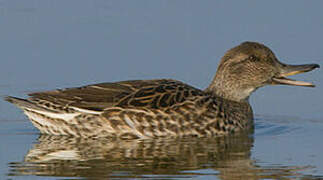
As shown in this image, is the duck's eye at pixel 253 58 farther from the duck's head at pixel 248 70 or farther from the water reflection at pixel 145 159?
the water reflection at pixel 145 159

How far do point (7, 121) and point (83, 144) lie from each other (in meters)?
1.72

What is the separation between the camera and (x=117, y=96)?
39.9 ft

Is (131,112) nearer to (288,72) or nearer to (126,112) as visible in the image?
(126,112)

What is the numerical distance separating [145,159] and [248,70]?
3349 mm

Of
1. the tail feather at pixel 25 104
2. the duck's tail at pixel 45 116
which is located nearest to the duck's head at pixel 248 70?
the duck's tail at pixel 45 116

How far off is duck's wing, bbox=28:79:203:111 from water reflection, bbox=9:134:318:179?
0.51m

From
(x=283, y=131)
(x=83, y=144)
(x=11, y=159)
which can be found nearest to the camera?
(x=11, y=159)

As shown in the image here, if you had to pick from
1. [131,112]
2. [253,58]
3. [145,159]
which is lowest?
[145,159]

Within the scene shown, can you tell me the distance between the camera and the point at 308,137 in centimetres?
1195

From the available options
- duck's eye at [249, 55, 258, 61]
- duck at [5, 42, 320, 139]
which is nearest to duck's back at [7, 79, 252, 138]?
duck at [5, 42, 320, 139]

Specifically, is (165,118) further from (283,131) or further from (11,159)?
(11,159)

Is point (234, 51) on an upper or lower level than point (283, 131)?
upper

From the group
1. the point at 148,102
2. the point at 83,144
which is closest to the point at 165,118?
the point at 148,102

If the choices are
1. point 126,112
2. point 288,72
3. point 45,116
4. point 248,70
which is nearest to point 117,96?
point 126,112
